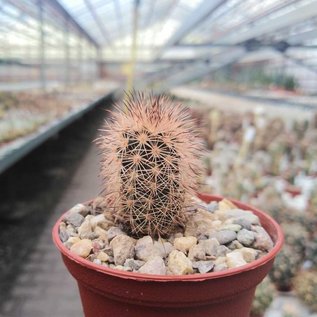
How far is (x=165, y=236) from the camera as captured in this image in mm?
1086

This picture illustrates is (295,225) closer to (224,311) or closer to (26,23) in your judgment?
(224,311)

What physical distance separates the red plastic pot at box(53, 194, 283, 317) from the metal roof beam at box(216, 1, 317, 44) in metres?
1.96

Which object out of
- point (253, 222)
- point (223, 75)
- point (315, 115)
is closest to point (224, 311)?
point (253, 222)

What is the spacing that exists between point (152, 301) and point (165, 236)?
24 centimetres

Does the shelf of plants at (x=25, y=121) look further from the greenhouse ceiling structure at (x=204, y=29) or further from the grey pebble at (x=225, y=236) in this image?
the grey pebble at (x=225, y=236)

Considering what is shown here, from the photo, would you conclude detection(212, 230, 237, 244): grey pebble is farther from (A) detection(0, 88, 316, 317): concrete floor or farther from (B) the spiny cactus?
(A) detection(0, 88, 316, 317): concrete floor

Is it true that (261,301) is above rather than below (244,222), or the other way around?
below

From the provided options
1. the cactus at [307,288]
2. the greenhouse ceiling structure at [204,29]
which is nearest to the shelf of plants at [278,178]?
the cactus at [307,288]

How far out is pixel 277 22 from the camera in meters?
3.34

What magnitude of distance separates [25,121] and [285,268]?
2.31 metres

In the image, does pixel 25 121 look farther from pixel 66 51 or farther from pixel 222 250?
pixel 66 51

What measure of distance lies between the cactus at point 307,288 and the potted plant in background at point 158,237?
693mm

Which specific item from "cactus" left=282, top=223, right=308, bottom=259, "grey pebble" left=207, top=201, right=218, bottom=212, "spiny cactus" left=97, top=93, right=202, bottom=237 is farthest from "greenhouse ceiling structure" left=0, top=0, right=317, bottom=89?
"spiny cactus" left=97, top=93, right=202, bottom=237

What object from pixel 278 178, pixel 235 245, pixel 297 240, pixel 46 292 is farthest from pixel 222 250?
pixel 278 178
